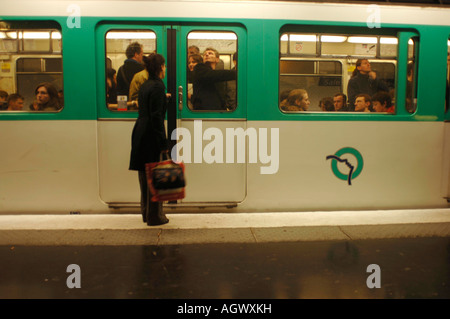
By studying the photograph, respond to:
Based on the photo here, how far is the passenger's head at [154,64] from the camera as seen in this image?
4.16 metres

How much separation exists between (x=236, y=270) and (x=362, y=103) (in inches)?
110

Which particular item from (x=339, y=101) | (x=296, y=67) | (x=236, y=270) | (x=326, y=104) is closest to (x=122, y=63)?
(x=296, y=67)

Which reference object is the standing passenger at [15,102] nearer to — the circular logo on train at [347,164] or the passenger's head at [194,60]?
the passenger's head at [194,60]

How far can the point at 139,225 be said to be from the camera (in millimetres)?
4504

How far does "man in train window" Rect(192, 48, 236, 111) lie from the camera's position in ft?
15.6

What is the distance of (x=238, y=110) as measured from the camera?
15.7 feet

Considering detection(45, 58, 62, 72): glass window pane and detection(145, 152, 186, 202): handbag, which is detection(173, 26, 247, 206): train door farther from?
detection(45, 58, 62, 72): glass window pane

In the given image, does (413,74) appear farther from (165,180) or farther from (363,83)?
(165,180)

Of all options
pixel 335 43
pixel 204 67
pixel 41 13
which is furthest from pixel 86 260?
pixel 335 43

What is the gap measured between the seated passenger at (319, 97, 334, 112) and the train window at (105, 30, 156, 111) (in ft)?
6.86

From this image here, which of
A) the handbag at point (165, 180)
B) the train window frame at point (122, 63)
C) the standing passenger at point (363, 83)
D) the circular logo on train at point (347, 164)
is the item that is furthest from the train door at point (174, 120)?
the standing passenger at point (363, 83)

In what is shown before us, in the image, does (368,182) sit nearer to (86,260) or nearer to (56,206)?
(86,260)

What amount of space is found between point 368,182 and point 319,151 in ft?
2.44

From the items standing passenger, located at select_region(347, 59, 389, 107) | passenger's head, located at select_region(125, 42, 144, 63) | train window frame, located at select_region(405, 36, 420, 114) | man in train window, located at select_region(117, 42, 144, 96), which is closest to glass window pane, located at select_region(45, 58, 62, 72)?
man in train window, located at select_region(117, 42, 144, 96)
